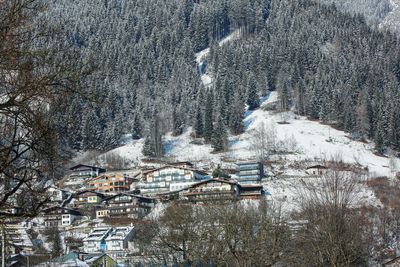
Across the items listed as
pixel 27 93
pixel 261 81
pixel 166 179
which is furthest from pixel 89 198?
pixel 27 93

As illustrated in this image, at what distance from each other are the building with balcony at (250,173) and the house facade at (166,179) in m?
7.35

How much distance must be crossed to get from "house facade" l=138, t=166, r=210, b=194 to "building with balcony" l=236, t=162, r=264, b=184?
7.35 metres

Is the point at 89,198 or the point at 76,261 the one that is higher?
the point at 89,198

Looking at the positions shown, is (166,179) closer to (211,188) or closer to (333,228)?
(211,188)

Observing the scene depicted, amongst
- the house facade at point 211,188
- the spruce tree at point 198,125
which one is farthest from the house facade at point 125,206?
the spruce tree at point 198,125

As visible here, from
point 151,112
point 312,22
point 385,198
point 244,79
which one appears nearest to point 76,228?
point 385,198

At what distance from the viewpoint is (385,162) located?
104688mm

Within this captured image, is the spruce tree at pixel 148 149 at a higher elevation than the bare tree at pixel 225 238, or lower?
higher

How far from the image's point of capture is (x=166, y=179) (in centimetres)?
9688

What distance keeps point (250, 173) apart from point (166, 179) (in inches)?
591

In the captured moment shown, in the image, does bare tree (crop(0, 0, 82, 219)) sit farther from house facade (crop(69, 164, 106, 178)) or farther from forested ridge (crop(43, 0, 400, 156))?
house facade (crop(69, 164, 106, 178))

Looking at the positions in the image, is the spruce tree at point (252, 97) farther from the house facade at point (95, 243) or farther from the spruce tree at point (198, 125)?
the house facade at point (95, 243)

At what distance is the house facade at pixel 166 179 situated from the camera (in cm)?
9593

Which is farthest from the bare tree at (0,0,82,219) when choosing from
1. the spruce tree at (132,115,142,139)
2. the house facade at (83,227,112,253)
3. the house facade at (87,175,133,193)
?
the spruce tree at (132,115,142,139)
